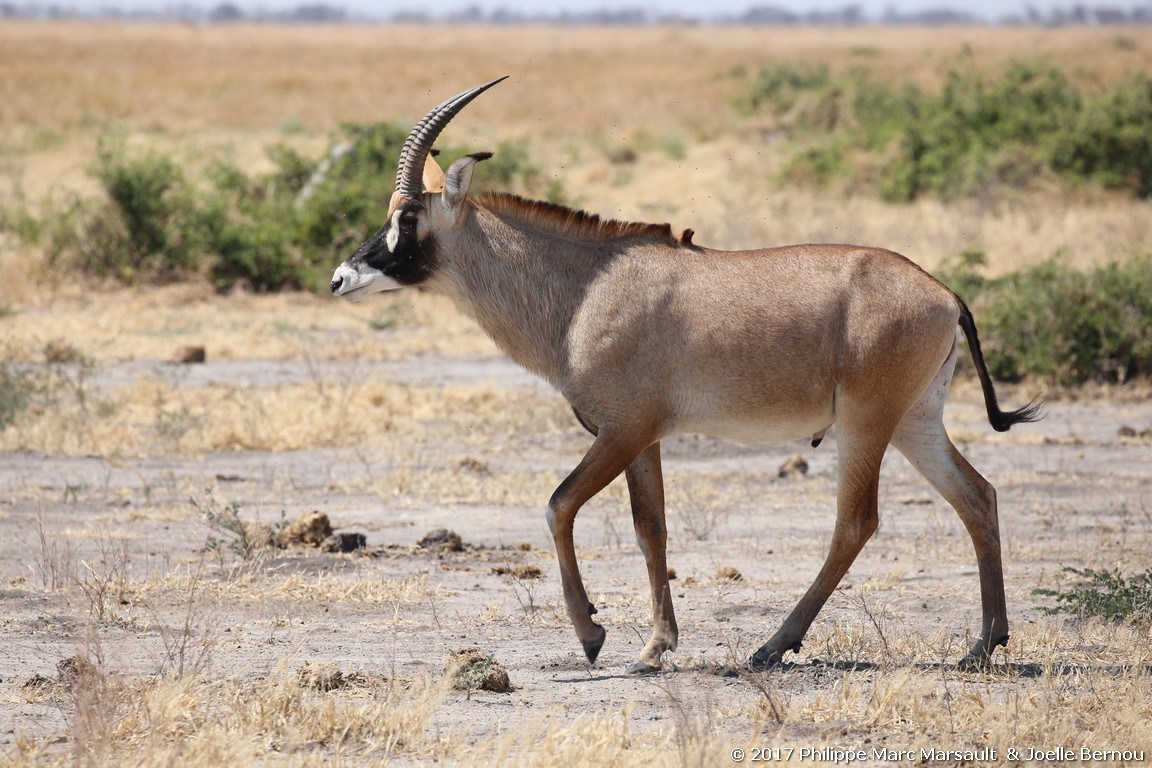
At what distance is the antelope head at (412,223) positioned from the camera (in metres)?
6.59

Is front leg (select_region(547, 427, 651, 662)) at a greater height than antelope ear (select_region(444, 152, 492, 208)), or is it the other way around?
antelope ear (select_region(444, 152, 492, 208))

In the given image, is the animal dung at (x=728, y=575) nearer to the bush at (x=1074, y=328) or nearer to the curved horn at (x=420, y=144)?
the curved horn at (x=420, y=144)

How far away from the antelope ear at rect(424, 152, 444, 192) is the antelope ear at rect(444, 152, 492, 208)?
170 mm

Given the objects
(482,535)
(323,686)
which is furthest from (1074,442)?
(323,686)

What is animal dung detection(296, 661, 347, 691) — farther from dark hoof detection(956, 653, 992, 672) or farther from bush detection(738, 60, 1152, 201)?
bush detection(738, 60, 1152, 201)

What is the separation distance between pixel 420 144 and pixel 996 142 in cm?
2003

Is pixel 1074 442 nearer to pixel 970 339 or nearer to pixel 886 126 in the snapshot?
pixel 970 339

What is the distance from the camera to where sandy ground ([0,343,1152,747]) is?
19.9 ft

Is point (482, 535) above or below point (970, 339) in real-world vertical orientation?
below

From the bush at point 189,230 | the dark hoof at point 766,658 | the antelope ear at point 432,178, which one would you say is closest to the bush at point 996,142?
the bush at point 189,230

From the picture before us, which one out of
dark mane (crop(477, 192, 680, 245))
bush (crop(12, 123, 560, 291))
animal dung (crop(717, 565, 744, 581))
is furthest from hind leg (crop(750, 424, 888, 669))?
bush (crop(12, 123, 560, 291))

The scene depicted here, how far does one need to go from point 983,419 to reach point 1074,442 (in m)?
0.89

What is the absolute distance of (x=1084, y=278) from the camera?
13703 millimetres

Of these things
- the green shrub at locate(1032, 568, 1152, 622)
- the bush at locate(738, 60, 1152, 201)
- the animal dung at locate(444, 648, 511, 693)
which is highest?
the animal dung at locate(444, 648, 511, 693)
